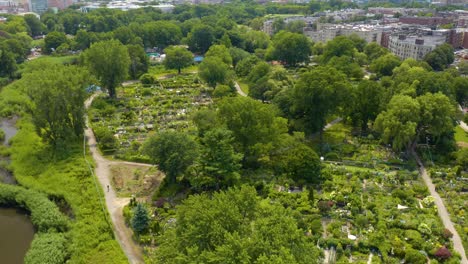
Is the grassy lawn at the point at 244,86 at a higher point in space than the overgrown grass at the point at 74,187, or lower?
higher

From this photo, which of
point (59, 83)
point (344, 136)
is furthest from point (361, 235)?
point (59, 83)

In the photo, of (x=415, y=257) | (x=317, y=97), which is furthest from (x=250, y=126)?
(x=415, y=257)

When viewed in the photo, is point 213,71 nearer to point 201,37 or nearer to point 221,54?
point 221,54

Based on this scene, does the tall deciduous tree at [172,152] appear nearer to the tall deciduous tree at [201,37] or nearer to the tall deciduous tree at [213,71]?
the tall deciduous tree at [213,71]

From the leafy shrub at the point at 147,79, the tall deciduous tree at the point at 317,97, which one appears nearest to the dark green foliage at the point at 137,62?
the leafy shrub at the point at 147,79

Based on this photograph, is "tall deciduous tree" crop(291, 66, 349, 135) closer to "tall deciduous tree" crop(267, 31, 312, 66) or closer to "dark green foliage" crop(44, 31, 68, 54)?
"tall deciduous tree" crop(267, 31, 312, 66)

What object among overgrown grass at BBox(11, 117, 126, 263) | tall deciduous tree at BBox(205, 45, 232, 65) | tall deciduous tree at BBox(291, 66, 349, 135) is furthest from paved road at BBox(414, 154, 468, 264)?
tall deciduous tree at BBox(205, 45, 232, 65)
